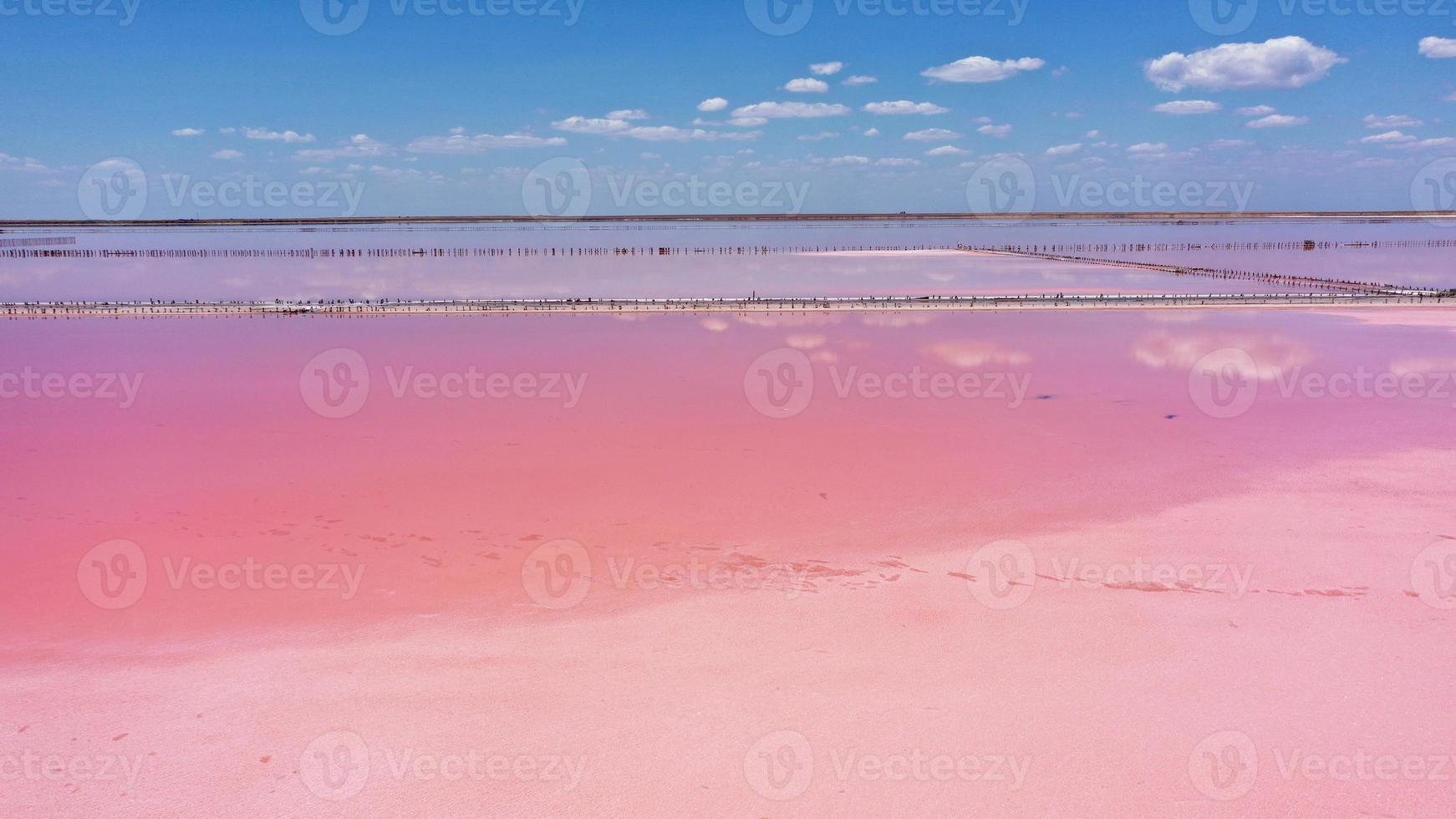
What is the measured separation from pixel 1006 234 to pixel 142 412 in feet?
376

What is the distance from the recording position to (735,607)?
770 centimetres

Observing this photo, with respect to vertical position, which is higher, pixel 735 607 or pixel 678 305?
pixel 678 305

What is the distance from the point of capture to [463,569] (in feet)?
27.9

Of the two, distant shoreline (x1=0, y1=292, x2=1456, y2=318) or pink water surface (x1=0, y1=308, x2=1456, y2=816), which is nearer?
pink water surface (x1=0, y1=308, x2=1456, y2=816)

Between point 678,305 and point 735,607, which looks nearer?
point 735,607

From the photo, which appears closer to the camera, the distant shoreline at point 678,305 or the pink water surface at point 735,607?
the pink water surface at point 735,607

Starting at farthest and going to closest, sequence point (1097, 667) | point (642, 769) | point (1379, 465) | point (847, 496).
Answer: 1. point (1379, 465)
2. point (847, 496)
3. point (1097, 667)
4. point (642, 769)

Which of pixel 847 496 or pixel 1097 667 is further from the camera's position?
pixel 847 496

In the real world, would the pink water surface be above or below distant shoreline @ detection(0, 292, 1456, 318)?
below

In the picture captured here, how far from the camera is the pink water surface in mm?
5508

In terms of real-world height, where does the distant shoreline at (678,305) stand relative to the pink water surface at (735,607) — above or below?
above

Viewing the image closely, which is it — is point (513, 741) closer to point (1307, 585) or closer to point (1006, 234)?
point (1307, 585)

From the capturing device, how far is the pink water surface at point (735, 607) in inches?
217

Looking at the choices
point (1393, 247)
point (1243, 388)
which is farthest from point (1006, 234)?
point (1243, 388)
